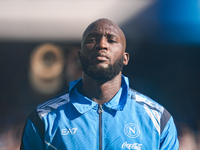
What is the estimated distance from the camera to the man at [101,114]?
154 centimetres

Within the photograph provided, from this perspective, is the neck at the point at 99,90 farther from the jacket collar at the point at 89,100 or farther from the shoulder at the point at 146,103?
the shoulder at the point at 146,103

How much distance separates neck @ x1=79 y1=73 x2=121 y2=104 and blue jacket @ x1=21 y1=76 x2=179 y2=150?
53 millimetres

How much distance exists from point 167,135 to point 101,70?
2.16 ft

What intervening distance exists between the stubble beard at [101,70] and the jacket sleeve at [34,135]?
0.49 metres

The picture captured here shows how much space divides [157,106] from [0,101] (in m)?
3.86

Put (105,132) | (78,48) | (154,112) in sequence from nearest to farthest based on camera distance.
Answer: (105,132), (154,112), (78,48)

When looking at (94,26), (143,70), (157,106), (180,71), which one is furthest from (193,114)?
(94,26)

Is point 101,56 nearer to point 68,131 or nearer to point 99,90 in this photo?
point 99,90

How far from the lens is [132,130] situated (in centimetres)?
158

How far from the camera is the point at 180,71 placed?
503 cm

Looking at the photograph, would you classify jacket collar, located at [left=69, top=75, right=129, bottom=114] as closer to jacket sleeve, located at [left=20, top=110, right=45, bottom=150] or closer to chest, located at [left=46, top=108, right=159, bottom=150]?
chest, located at [left=46, top=108, right=159, bottom=150]

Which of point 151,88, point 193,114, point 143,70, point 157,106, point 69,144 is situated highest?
point 157,106

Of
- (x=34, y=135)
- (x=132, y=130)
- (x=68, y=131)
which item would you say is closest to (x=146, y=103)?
(x=132, y=130)

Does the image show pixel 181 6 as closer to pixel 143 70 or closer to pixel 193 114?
pixel 143 70
